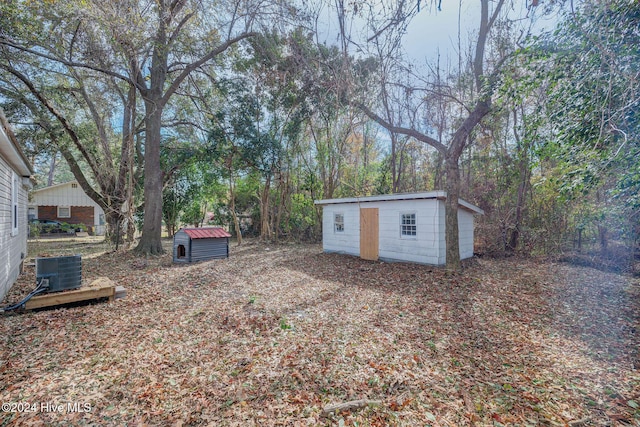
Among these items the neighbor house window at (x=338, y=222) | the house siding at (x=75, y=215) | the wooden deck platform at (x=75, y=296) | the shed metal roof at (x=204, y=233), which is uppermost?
the house siding at (x=75, y=215)

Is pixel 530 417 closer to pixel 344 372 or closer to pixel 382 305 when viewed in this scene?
pixel 344 372

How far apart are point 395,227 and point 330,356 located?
20.3 feet

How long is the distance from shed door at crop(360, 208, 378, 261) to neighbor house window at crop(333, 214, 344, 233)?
0.97 metres

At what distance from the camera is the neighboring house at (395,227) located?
8.01 m

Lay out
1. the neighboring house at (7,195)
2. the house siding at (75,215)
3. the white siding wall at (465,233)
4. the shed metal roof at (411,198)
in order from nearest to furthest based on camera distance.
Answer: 1. the neighboring house at (7,195)
2. the shed metal roof at (411,198)
3. the white siding wall at (465,233)
4. the house siding at (75,215)

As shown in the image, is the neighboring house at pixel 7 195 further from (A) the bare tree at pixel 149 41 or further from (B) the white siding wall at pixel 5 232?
(A) the bare tree at pixel 149 41

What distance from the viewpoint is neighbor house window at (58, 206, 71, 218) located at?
20.4m

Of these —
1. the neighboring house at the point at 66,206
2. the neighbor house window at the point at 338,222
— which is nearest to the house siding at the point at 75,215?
the neighboring house at the point at 66,206

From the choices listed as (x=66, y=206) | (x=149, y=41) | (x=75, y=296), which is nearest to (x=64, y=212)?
(x=66, y=206)

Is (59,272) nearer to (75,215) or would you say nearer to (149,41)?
(149,41)

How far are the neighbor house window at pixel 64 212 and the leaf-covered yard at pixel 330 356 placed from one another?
18.9 m

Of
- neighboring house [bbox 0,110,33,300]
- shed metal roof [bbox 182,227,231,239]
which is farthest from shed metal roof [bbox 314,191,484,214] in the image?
neighboring house [bbox 0,110,33,300]

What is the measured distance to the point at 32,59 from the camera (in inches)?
347

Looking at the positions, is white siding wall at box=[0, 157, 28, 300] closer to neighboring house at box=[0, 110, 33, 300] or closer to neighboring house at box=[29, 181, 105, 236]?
neighboring house at box=[0, 110, 33, 300]
